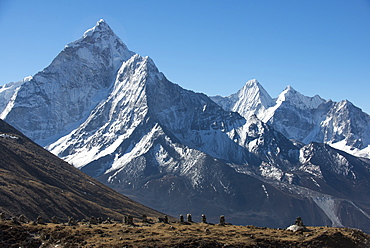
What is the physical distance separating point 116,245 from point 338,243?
35328mm

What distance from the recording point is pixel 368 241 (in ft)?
288

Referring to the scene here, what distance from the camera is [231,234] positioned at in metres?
86.0

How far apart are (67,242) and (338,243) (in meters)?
43.4

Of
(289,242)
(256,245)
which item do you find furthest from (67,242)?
(289,242)

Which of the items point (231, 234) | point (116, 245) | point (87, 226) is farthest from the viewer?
point (87, 226)

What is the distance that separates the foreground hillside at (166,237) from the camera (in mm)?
79938

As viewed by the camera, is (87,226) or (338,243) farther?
(87,226)

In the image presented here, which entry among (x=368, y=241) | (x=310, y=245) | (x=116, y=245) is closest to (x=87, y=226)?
(x=116, y=245)

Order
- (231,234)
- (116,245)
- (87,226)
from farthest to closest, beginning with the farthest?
(87,226) < (231,234) < (116,245)

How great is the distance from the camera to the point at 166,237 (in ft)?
269

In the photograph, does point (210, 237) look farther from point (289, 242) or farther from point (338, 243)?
point (338, 243)

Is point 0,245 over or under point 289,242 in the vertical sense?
under

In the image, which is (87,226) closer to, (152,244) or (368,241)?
(152,244)

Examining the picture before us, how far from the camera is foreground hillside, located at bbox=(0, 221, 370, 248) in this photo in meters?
79.9
